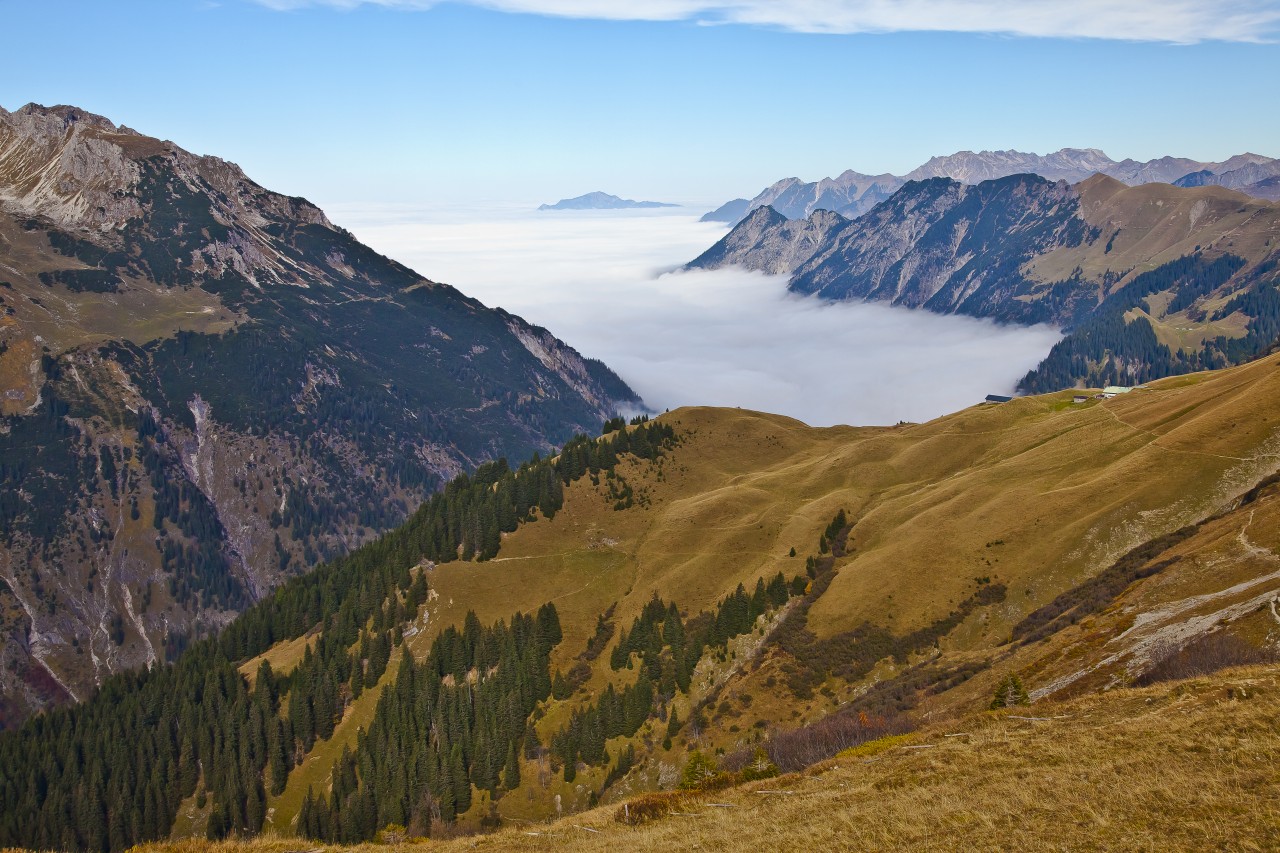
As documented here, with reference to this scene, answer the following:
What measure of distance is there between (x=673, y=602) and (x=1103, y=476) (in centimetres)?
7880

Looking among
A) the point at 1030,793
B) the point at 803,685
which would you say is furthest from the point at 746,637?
the point at 1030,793

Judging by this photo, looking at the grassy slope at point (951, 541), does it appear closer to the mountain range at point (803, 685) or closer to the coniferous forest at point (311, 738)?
the mountain range at point (803, 685)

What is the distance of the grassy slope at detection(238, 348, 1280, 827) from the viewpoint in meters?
121

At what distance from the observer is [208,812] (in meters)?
165

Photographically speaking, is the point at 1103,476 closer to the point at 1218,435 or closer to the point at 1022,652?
the point at 1218,435

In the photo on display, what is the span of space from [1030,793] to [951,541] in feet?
347

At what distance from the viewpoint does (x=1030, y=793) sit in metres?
43.3

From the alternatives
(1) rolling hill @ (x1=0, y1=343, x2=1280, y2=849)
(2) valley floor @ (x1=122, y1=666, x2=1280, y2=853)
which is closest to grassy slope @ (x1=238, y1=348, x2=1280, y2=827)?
(1) rolling hill @ (x1=0, y1=343, x2=1280, y2=849)

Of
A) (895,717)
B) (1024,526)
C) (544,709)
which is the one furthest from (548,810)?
(1024,526)

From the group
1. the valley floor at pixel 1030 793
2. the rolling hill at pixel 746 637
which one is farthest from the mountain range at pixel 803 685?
the rolling hill at pixel 746 637

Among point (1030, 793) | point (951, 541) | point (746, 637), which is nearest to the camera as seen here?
point (1030, 793)

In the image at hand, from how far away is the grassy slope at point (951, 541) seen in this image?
12138cm

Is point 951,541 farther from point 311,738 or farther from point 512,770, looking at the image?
point 311,738

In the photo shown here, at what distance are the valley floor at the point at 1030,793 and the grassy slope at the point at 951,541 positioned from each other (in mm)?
25621
